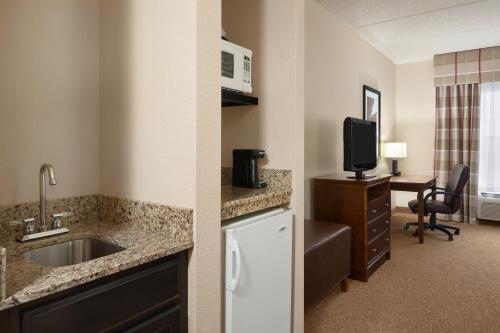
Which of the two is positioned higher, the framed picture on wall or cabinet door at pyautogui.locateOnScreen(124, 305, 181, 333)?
the framed picture on wall

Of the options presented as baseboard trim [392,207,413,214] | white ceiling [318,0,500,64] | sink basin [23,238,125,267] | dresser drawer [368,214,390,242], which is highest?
white ceiling [318,0,500,64]

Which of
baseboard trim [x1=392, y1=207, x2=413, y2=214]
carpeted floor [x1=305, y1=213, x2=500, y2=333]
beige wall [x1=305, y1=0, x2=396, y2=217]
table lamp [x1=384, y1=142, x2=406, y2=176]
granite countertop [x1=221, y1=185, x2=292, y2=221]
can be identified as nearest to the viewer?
granite countertop [x1=221, y1=185, x2=292, y2=221]

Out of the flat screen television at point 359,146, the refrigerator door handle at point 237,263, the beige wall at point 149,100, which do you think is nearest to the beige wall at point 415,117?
the flat screen television at point 359,146

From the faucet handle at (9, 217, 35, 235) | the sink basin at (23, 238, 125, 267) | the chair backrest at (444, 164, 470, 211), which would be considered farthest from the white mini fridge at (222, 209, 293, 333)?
the chair backrest at (444, 164, 470, 211)

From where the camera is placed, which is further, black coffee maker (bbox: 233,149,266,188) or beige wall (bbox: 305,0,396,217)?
beige wall (bbox: 305,0,396,217)

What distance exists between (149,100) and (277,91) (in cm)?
69

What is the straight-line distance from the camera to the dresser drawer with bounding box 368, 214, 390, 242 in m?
3.10

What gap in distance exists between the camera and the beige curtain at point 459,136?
5.17 m

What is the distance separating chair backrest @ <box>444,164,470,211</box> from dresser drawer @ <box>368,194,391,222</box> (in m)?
1.29

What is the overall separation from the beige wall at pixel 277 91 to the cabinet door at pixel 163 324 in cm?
81

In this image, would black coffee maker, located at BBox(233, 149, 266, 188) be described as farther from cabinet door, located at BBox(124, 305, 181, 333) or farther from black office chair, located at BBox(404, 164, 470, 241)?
black office chair, located at BBox(404, 164, 470, 241)

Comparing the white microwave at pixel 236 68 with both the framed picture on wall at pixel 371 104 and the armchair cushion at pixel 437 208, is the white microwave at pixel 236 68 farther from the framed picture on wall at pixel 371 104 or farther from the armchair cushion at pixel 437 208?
the armchair cushion at pixel 437 208

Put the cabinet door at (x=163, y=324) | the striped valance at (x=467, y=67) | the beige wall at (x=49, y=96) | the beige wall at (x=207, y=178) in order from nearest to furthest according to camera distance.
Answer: the cabinet door at (x=163, y=324) < the beige wall at (x=207, y=178) < the beige wall at (x=49, y=96) < the striped valance at (x=467, y=67)

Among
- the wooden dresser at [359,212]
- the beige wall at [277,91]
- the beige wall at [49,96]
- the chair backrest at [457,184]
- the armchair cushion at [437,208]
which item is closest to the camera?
the beige wall at [49,96]
